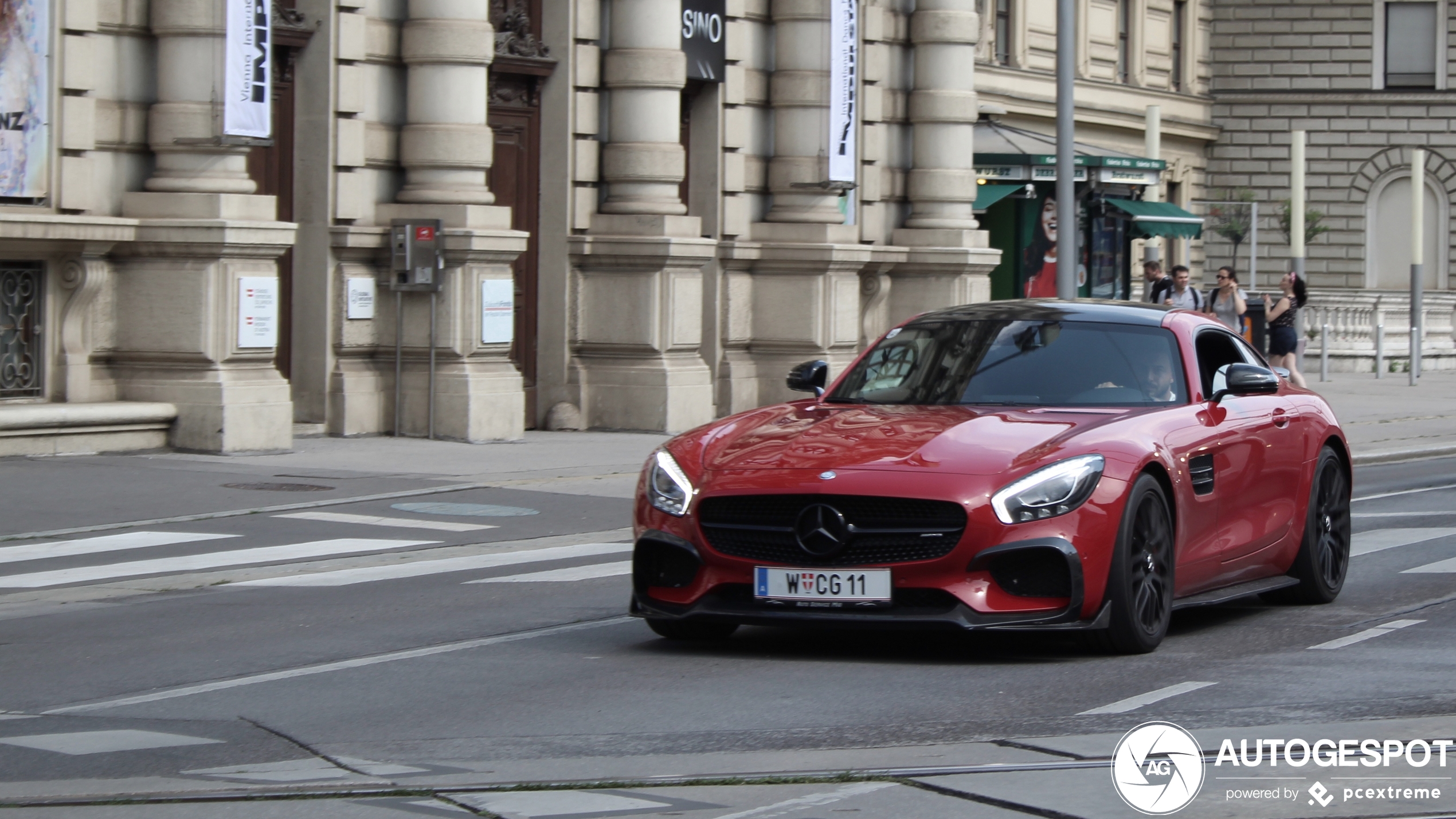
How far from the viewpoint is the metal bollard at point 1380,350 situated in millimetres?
37156

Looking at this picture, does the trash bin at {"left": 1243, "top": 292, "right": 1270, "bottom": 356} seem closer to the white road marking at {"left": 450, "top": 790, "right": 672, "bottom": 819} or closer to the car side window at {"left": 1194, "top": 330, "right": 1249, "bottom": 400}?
the car side window at {"left": 1194, "top": 330, "right": 1249, "bottom": 400}

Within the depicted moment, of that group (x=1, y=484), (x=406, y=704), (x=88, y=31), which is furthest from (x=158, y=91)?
(x=406, y=704)

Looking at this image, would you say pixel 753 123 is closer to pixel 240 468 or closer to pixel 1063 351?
pixel 240 468

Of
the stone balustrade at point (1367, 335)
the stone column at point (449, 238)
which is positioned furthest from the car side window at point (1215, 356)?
the stone balustrade at point (1367, 335)

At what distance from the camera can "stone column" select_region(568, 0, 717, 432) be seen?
22266 millimetres

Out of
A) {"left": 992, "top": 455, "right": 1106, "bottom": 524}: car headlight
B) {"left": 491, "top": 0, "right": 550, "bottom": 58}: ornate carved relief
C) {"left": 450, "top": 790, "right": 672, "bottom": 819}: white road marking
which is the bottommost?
{"left": 450, "top": 790, "right": 672, "bottom": 819}: white road marking

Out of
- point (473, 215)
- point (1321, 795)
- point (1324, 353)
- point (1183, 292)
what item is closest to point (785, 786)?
point (1321, 795)

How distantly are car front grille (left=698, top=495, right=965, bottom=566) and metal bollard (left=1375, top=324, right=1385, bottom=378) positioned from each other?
101 feet

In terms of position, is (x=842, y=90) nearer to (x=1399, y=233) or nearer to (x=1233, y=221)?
(x=1233, y=221)

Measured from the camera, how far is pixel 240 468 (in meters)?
16.8

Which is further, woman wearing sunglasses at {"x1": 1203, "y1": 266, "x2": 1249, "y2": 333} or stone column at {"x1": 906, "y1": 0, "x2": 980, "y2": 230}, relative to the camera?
stone column at {"x1": 906, "y1": 0, "x2": 980, "y2": 230}

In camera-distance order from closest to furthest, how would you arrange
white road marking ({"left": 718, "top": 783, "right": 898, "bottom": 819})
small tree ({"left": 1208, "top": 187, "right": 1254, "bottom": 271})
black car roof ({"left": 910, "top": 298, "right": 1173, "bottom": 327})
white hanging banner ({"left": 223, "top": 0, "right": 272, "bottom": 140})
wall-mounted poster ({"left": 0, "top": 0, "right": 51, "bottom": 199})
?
white road marking ({"left": 718, "top": 783, "right": 898, "bottom": 819}) → black car roof ({"left": 910, "top": 298, "right": 1173, "bottom": 327}) → wall-mounted poster ({"left": 0, "top": 0, "right": 51, "bottom": 199}) → white hanging banner ({"left": 223, "top": 0, "right": 272, "bottom": 140}) → small tree ({"left": 1208, "top": 187, "right": 1254, "bottom": 271})

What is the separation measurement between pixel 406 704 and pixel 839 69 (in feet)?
60.2

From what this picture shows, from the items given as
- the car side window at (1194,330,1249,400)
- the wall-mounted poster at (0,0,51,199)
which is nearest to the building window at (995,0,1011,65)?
the wall-mounted poster at (0,0,51,199)
